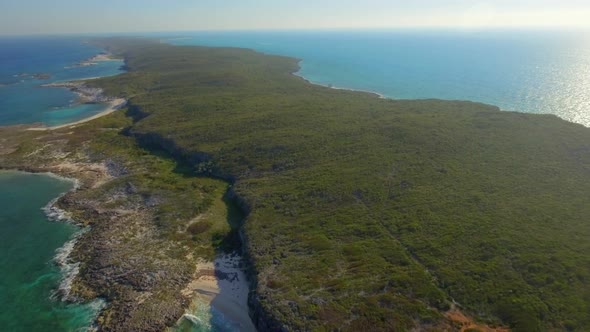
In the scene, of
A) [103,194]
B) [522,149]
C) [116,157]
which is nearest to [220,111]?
[116,157]

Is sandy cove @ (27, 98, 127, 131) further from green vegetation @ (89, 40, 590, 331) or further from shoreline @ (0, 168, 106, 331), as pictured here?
shoreline @ (0, 168, 106, 331)

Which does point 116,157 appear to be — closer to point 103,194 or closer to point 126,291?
point 103,194

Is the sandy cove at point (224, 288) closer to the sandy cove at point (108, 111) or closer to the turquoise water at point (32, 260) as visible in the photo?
the turquoise water at point (32, 260)

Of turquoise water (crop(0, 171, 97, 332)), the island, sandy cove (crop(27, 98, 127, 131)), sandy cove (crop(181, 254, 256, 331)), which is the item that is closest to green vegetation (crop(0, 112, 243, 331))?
the island

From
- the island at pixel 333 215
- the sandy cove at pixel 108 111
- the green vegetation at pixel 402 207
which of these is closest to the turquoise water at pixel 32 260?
the island at pixel 333 215

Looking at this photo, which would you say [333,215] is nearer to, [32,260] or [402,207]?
[402,207]

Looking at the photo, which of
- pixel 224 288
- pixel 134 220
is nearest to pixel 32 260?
pixel 134 220
